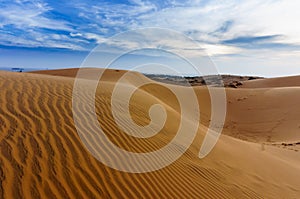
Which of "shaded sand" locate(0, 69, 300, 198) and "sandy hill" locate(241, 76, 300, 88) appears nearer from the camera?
"shaded sand" locate(0, 69, 300, 198)

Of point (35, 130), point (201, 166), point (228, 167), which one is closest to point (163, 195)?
point (201, 166)

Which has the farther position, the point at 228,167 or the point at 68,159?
the point at 228,167

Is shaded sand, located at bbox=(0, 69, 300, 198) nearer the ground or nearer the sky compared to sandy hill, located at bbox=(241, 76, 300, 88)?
nearer the ground

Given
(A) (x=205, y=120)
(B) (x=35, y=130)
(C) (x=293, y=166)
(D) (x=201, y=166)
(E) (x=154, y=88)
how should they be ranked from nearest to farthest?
(B) (x=35, y=130)
(D) (x=201, y=166)
(C) (x=293, y=166)
(A) (x=205, y=120)
(E) (x=154, y=88)

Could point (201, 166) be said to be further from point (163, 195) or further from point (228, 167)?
point (163, 195)

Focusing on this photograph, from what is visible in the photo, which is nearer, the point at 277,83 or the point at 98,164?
the point at 98,164

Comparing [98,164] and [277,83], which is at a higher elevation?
[277,83]

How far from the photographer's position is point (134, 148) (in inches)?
208

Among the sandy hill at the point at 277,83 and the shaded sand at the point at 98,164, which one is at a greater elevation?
the sandy hill at the point at 277,83

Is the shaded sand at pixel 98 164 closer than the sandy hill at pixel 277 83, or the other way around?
the shaded sand at pixel 98 164

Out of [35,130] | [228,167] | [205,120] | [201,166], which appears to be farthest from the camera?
[205,120]

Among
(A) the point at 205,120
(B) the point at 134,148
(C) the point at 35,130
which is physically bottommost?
(A) the point at 205,120

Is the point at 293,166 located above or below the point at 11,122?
below

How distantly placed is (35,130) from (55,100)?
2148 mm
